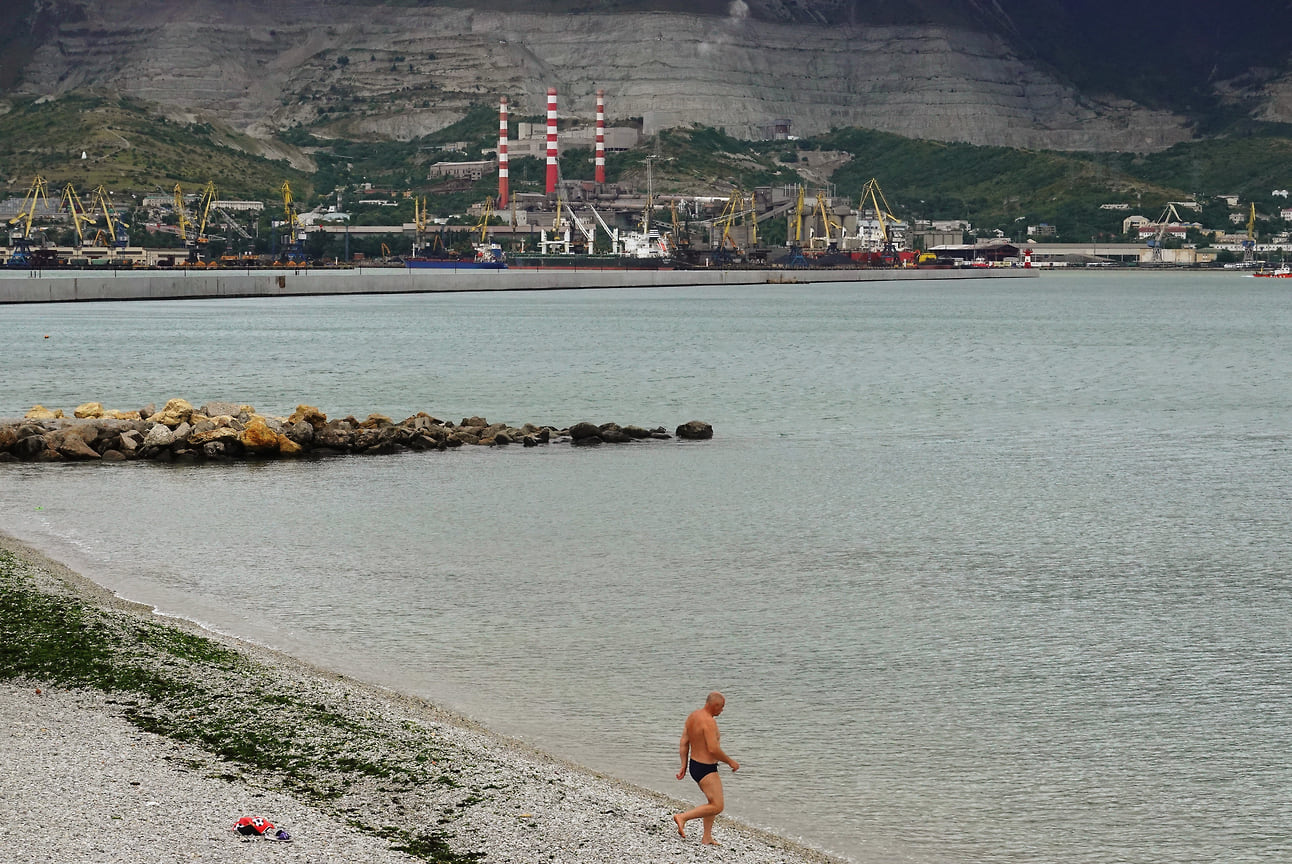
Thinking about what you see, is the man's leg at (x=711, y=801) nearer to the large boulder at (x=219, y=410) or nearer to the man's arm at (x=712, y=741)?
the man's arm at (x=712, y=741)

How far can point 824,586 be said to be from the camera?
16703 mm

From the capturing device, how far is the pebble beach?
7816 mm

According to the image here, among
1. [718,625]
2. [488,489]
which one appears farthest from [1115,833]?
[488,489]

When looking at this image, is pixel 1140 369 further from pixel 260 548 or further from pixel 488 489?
pixel 260 548

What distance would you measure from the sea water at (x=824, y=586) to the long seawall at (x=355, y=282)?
6412cm

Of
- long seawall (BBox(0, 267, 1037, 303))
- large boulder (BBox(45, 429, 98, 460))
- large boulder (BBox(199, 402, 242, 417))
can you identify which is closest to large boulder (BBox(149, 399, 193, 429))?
large boulder (BBox(199, 402, 242, 417))

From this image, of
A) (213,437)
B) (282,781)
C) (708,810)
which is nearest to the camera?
(708,810)

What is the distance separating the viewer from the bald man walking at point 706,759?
8.40 m

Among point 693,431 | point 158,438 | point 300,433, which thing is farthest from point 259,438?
point 693,431

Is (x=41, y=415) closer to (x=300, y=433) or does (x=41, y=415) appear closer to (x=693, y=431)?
(x=300, y=433)

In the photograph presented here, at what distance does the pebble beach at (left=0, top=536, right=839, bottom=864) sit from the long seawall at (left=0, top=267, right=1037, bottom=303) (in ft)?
306

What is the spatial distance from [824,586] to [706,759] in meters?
8.42

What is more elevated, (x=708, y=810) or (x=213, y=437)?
(x=708, y=810)

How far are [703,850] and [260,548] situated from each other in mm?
11474
